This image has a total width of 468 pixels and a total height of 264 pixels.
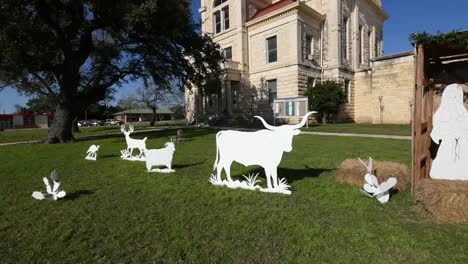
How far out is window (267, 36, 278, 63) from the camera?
102 feet

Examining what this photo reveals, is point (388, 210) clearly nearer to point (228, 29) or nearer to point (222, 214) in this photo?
point (222, 214)

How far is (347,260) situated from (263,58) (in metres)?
30.3

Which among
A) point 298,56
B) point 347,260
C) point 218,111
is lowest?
point 347,260

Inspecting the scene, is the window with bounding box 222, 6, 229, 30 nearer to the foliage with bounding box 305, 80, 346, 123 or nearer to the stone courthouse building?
the stone courthouse building

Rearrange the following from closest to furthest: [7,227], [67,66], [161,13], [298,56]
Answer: [7,227]
[161,13]
[67,66]
[298,56]

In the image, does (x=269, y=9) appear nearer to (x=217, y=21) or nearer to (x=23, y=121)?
(x=217, y=21)

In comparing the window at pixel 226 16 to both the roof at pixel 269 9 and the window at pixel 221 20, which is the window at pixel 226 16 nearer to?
the window at pixel 221 20

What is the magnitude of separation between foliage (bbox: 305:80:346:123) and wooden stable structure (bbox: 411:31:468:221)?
20.6m

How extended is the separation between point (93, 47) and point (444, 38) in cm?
2049

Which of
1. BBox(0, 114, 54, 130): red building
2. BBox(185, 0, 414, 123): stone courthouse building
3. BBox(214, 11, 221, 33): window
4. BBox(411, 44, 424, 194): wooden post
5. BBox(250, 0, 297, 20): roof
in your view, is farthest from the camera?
BBox(0, 114, 54, 130): red building

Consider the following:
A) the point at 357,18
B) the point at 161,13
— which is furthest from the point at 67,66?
the point at 357,18

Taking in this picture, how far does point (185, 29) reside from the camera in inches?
765

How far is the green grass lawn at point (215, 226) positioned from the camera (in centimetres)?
342

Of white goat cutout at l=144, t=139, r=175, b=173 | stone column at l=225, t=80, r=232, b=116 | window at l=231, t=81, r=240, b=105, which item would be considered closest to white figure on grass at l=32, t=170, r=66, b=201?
white goat cutout at l=144, t=139, r=175, b=173
